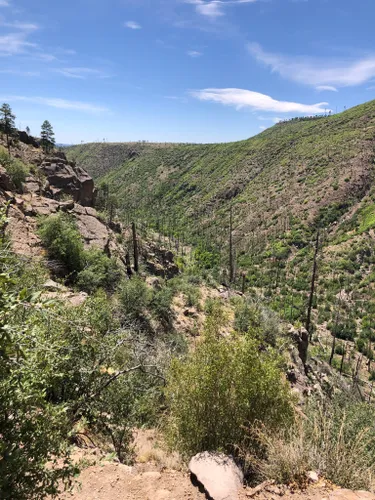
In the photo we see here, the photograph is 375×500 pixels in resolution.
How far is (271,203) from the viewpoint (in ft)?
260

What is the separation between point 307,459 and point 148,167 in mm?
151941

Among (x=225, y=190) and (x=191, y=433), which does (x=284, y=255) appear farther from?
(x=191, y=433)

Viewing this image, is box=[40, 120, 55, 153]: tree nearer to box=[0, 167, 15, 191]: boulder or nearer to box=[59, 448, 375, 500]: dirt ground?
box=[0, 167, 15, 191]: boulder

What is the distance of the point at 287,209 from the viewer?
73812 millimetres

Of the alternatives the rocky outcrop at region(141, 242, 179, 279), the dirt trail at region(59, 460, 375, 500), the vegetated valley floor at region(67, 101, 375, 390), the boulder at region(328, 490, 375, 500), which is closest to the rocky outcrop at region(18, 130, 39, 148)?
the rocky outcrop at region(141, 242, 179, 279)

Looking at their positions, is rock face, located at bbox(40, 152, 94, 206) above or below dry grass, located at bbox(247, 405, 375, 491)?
above

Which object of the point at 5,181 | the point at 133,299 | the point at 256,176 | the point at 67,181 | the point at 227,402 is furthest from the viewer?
the point at 256,176

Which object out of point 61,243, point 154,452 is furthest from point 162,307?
point 154,452

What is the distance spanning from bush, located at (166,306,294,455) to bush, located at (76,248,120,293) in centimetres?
1244

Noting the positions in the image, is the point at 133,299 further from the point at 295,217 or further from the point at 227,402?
the point at 295,217

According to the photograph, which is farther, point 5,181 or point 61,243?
point 5,181

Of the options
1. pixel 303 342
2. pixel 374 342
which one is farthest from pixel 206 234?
pixel 303 342

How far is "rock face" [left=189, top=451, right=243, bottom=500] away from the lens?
5.55 metres

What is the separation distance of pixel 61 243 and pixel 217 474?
1708 cm
